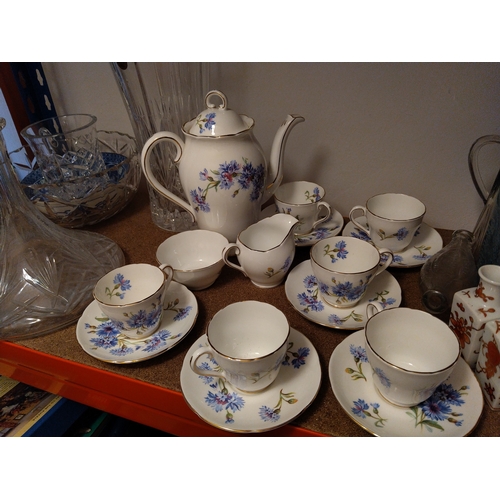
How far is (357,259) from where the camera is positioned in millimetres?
694

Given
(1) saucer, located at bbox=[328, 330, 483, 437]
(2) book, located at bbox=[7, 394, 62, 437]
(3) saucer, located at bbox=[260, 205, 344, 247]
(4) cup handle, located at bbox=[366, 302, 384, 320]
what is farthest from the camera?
(3) saucer, located at bbox=[260, 205, 344, 247]

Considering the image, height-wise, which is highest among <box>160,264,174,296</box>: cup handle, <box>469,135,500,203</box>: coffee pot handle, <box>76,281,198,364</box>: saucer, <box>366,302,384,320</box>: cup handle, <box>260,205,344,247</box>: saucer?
<box>469,135,500,203</box>: coffee pot handle

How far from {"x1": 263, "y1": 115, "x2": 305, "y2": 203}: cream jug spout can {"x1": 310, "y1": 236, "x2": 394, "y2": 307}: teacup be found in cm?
16

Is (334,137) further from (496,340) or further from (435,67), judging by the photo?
(496,340)

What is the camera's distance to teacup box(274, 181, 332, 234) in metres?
0.76

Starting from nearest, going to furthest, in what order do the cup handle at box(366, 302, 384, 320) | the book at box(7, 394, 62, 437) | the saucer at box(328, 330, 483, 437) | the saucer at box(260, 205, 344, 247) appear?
1. the saucer at box(328, 330, 483, 437)
2. the cup handle at box(366, 302, 384, 320)
3. the book at box(7, 394, 62, 437)
4. the saucer at box(260, 205, 344, 247)

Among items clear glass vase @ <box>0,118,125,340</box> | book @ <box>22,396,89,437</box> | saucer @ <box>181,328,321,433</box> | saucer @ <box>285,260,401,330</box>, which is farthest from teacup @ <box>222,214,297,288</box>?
book @ <box>22,396,89,437</box>

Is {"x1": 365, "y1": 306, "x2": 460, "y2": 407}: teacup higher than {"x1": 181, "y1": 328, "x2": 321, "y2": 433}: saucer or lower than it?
higher

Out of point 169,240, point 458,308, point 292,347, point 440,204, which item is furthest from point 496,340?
point 169,240

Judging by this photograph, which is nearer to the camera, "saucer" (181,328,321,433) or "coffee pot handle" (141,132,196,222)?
"saucer" (181,328,321,433)

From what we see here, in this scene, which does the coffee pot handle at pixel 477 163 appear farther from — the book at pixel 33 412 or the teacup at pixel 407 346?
the book at pixel 33 412

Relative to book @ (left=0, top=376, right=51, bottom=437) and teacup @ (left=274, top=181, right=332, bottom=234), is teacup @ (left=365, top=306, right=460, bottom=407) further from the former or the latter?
book @ (left=0, top=376, right=51, bottom=437)

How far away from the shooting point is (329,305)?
0.65 meters

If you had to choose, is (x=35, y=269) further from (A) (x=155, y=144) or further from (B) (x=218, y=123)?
(B) (x=218, y=123)
